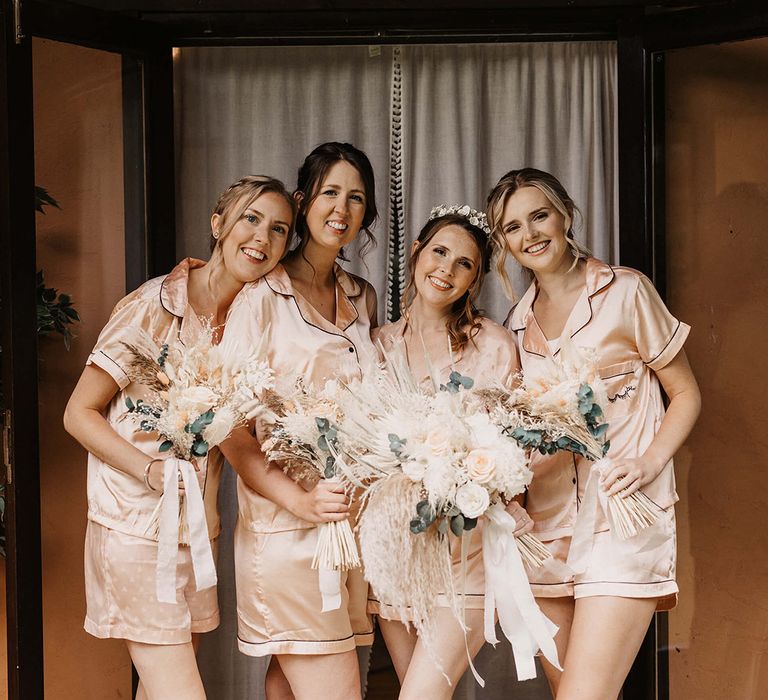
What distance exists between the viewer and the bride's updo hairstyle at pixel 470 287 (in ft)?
9.57

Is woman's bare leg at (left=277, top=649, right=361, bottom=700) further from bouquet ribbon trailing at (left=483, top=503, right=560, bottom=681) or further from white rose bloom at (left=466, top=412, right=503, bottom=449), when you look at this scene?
white rose bloom at (left=466, top=412, right=503, bottom=449)

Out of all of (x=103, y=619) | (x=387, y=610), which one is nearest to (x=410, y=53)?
(x=387, y=610)

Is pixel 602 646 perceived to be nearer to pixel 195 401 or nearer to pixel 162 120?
pixel 195 401

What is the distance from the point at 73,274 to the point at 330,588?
1389mm

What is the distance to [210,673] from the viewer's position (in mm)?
3633

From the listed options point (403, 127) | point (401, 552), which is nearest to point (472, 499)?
point (401, 552)

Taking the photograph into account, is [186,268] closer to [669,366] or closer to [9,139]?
[9,139]

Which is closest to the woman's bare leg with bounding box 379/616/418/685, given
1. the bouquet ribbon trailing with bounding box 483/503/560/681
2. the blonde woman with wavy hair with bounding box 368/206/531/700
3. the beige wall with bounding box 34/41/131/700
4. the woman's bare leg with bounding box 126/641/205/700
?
the blonde woman with wavy hair with bounding box 368/206/531/700

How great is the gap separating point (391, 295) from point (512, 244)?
2.65 feet

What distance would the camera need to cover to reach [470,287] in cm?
296

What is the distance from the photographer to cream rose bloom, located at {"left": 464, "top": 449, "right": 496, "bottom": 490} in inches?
89.1

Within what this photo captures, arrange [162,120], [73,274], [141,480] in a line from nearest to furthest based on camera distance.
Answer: [141,480] < [73,274] < [162,120]

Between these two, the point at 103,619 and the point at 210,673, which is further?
the point at 210,673

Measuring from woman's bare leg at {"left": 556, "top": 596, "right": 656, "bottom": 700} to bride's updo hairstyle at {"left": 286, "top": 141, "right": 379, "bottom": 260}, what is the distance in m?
1.49
